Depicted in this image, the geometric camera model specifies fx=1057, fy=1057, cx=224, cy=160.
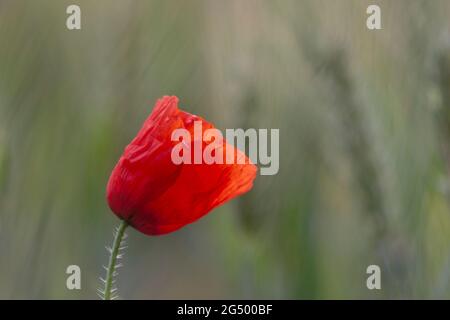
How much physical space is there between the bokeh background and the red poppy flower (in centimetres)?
13

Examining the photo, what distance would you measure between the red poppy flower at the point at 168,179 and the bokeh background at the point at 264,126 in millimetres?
131

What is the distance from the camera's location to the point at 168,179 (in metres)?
0.64

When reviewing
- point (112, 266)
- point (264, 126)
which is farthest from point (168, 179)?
point (264, 126)

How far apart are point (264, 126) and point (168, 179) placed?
0.74ft

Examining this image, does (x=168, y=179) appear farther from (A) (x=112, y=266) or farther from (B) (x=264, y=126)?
(B) (x=264, y=126)

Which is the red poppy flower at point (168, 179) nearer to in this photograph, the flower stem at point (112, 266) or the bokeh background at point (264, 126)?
the flower stem at point (112, 266)

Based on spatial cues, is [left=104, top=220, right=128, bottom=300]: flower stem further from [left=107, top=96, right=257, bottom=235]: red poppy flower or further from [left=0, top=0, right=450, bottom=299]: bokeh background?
[left=0, top=0, right=450, bottom=299]: bokeh background

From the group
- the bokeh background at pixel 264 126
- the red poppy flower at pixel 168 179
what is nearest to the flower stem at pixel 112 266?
the red poppy flower at pixel 168 179

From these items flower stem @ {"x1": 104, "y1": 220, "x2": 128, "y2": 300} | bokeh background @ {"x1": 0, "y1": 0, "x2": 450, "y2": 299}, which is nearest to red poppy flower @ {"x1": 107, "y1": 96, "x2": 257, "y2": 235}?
flower stem @ {"x1": 104, "y1": 220, "x2": 128, "y2": 300}

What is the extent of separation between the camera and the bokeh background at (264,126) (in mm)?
773

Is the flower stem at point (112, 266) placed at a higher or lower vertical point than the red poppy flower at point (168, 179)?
lower

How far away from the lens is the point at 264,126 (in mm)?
856

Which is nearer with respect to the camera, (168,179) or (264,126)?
(168,179)

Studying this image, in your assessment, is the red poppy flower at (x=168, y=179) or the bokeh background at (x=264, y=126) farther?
the bokeh background at (x=264, y=126)
